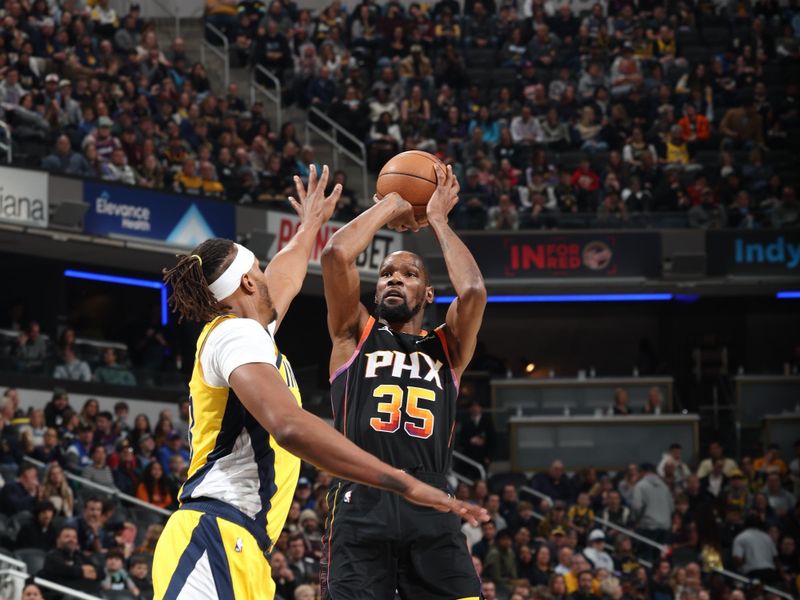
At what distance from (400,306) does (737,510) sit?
13.5 m

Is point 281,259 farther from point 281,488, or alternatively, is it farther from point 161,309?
point 161,309

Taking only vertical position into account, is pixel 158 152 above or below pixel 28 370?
above

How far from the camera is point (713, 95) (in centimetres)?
2538

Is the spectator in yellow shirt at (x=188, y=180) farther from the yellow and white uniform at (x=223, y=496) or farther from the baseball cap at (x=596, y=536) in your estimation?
the yellow and white uniform at (x=223, y=496)

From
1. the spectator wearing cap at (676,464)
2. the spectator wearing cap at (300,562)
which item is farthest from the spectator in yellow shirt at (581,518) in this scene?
the spectator wearing cap at (300,562)

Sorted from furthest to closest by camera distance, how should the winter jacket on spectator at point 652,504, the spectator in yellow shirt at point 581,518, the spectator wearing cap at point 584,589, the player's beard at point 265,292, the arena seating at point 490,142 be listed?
1. the winter jacket on spectator at point 652,504
2. the spectator in yellow shirt at point 581,518
3. the arena seating at point 490,142
4. the spectator wearing cap at point 584,589
5. the player's beard at point 265,292

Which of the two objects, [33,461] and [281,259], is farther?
[33,461]

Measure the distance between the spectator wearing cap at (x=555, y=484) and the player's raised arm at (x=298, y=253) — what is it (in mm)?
13412

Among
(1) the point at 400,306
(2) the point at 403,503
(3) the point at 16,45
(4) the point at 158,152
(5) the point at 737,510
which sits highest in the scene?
(3) the point at 16,45

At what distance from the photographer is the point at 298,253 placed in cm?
614

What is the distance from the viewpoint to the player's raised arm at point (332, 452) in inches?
169

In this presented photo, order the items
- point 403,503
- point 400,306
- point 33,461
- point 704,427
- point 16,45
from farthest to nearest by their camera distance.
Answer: point 704,427 → point 16,45 → point 33,461 → point 400,306 → point 403,503

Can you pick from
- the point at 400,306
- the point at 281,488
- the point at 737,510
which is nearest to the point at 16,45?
the point at 737,510

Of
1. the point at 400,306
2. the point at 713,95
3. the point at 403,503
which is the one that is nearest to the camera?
the point at 403,503
